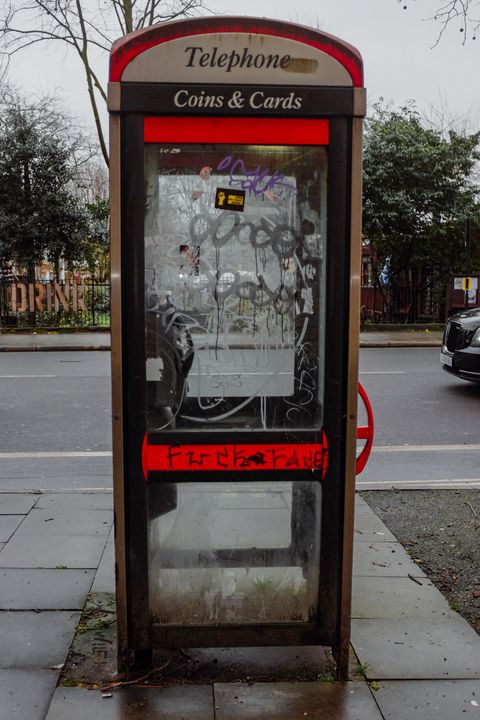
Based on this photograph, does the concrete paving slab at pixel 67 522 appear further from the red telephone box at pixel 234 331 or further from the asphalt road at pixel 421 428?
the asphalt road at pixel 421 428

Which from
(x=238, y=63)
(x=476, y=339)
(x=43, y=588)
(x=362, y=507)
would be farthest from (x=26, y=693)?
(x=476, y=339)

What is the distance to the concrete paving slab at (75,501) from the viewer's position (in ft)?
18.2

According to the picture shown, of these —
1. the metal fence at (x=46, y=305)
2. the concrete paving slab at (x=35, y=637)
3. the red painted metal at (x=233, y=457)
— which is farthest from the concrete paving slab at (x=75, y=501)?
the metal fence at (x=46, y=305)

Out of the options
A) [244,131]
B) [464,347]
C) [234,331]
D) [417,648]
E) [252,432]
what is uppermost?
[244,131]

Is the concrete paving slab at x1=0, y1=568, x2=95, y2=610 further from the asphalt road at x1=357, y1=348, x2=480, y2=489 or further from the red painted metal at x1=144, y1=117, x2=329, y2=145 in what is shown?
the asphalt road at x1=357, y1=348, x2=480, y2=489

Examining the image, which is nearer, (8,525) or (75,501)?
(8,525)

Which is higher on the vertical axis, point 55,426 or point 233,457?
point 233,457

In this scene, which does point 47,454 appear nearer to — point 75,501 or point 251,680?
point 75,501

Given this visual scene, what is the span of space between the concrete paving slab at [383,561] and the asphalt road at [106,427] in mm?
1379

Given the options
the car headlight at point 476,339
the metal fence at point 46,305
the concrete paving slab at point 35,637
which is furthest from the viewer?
the metal fence at point 46,305

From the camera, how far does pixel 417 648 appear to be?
3564 millimetres

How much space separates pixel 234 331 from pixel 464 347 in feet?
26.8

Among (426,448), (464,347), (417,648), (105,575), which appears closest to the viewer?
(417,648)

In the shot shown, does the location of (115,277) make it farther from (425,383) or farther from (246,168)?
(425,383)
